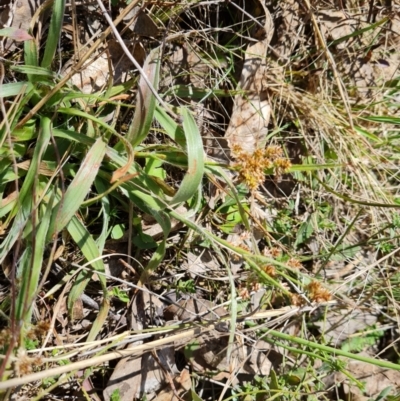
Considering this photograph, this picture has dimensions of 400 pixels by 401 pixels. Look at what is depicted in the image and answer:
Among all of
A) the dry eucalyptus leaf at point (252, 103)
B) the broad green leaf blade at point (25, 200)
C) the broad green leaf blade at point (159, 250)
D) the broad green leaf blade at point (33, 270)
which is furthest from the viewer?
the dry eucalyptus leaf at point (252, 103)

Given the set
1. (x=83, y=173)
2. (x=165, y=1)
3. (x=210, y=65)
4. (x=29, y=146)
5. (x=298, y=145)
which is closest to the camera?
(x=83, y=173)

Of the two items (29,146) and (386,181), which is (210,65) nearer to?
(29,146)

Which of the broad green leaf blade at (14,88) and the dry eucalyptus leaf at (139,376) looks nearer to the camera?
the broad green leaf blade at (14,88)

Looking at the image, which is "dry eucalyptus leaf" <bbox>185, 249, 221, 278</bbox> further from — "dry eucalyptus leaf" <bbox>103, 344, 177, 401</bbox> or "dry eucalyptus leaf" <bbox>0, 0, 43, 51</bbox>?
"dry eucalyptus leaf" <bbox>0, 0, 43, 51</bbox>

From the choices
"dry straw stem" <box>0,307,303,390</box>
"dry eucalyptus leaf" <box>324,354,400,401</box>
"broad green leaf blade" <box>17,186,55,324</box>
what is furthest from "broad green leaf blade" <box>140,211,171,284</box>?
"dry eucalyptus leaf" <box>324,354,400,401</box>

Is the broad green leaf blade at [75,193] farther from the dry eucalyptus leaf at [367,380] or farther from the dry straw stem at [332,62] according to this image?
the dry eucalyptus leaf at [367,380]

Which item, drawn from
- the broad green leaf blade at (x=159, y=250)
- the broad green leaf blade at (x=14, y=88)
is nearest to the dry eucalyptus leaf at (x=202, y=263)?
the broad green leaf blade at (x=159, y=250)

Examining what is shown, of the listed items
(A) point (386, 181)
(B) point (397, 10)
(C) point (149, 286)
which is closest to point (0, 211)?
(C) point (149, 286)
